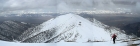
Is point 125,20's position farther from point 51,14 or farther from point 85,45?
point 85,45

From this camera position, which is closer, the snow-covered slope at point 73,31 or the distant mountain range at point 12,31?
the distant mountain range at point 12,31

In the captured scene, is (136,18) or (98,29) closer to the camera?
(136,18)

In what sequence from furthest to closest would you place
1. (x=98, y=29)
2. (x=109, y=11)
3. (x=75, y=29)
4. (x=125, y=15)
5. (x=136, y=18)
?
(x=75, y=29) < (x=98, y=29) < (x=109, y=11) < (x=125, y=15) < (x=136, y=18)

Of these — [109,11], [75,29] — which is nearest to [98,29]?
[75,29]

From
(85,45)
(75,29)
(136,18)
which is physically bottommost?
(75,29)

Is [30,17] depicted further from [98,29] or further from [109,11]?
[98,29]

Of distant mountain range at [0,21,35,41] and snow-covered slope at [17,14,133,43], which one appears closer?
distant mountain range at [0,21,35,41]

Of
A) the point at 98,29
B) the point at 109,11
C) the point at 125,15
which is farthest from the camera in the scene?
the point at 98,29

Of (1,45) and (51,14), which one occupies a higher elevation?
(51,14)

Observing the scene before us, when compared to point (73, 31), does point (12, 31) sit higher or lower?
higher

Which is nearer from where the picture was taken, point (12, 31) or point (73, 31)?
point (12, 31)
